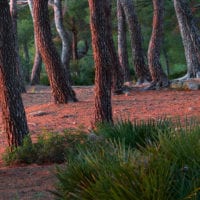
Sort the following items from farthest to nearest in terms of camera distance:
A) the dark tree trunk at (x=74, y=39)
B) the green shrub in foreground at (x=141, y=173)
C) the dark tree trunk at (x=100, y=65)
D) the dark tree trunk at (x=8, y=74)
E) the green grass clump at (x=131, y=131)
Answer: the dark tree trunk at (x=74, y=39) → the dark tree trunk at (x=100, y=65) → the dark tree trunk at (x=8, y=74) → the green grass clump at (x=131, y=131) → the green shrub in foreground at (x=141, y=173)

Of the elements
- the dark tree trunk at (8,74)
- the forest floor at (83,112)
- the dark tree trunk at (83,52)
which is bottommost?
the forest floor at (83,112)

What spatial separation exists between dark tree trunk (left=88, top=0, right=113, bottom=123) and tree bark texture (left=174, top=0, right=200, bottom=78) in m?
5.77

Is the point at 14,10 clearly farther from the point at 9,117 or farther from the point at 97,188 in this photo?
the point at 97,188

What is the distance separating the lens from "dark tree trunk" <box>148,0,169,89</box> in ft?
61.4

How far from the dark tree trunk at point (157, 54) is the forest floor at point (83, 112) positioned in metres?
0.39

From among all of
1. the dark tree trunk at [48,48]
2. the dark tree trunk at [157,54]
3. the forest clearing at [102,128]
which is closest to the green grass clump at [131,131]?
the forest clearing at [102,128]

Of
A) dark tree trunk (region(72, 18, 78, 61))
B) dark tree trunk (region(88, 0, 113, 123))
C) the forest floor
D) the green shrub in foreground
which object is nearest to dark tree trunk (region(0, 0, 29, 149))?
the forest floor

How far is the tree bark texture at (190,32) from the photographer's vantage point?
1794 cm

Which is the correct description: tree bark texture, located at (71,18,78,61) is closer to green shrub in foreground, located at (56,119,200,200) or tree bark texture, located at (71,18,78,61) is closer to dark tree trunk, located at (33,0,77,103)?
dark tree trunk, located at (33,0,77,103)

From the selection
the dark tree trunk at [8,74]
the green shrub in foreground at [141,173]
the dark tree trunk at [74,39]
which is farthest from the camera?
the dark tree trunk at [74,39]

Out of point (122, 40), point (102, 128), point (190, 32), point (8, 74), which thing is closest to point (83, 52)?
point (122, 40)

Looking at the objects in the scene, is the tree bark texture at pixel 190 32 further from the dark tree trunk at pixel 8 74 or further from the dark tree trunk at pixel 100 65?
the dark tree trunk at pixel 8 74

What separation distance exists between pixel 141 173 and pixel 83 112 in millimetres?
9995

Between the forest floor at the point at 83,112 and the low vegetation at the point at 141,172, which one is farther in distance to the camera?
the forest floor at the point at 83,112
